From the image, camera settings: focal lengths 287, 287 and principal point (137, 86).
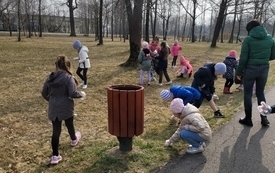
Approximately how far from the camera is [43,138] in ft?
16.2

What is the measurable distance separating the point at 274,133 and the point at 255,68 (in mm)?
1181

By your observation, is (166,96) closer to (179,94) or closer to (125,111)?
(179,94)

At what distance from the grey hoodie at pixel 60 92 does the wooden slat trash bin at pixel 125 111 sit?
0.54 meters

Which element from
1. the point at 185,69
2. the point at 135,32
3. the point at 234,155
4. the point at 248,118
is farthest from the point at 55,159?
the point at 135,32

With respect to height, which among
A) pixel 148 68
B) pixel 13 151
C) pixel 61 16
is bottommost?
pixel 13 151

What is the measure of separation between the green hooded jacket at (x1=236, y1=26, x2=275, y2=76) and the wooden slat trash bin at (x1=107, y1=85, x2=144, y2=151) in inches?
87.8

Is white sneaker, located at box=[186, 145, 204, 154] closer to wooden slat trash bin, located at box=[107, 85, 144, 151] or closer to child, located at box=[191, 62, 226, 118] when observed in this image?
wooden slat trash bin, located at box=[107, 85, 144, 151]

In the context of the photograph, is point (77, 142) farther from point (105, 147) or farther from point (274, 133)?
point (274, 133)

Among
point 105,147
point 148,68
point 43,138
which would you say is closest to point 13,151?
point 43,138

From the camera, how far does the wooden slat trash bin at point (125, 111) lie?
3795 mm

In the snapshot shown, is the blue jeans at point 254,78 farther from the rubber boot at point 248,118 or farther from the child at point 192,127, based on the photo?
the child at point 192,127

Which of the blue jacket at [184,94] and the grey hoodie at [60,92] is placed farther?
the blue jacket at [184,94]

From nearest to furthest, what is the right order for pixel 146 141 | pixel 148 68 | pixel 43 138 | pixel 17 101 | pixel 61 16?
pixel 146 141 < pixel 43 138 < pixel 17 101 < pixel 148 68 < pixel 61 16

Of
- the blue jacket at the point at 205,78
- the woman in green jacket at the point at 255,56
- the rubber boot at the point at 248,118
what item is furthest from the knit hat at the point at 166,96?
the rubber boot at the point at 248,118
